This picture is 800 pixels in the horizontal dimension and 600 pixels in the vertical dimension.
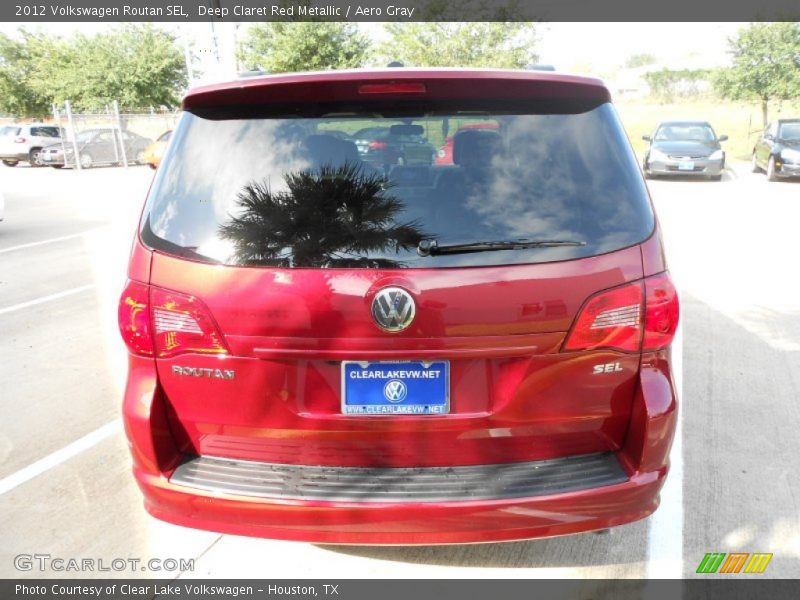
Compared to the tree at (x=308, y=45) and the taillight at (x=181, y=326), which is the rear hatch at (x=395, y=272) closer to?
the taillight at (x=181, y=326)

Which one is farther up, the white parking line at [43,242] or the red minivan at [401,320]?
the red minivan at [401,320]

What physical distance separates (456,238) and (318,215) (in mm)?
459

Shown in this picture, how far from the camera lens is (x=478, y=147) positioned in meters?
2.24

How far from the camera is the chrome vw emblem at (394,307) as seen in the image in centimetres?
203

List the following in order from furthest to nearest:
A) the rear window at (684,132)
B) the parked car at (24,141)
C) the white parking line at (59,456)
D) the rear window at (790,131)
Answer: the parked car at (24,141)
the rear window at (684,132)
the rear window at (790,131)
the white parking line at (59,456)

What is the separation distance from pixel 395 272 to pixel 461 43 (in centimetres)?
2802

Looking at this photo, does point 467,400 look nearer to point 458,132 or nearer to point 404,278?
point 404,278

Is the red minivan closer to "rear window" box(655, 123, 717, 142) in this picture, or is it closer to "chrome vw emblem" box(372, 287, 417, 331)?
"chrome vw emblem" box(372, 287, 417, 331)

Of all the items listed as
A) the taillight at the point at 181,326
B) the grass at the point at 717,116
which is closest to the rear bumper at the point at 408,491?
the taillight at the point at 181,326

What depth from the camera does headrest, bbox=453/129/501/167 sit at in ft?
7.27

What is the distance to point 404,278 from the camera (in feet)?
6.67

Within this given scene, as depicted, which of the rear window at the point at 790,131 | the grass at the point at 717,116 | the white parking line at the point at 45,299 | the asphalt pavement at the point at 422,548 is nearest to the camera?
the asphalt pavement at the point at 422,548

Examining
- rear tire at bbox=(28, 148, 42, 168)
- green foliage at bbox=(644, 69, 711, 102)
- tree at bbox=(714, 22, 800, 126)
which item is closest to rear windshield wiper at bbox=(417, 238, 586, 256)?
tree at bbox=(714, 22, 800, 126)

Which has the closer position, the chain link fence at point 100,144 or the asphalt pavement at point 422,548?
the asphalt pavement at point 422,548
